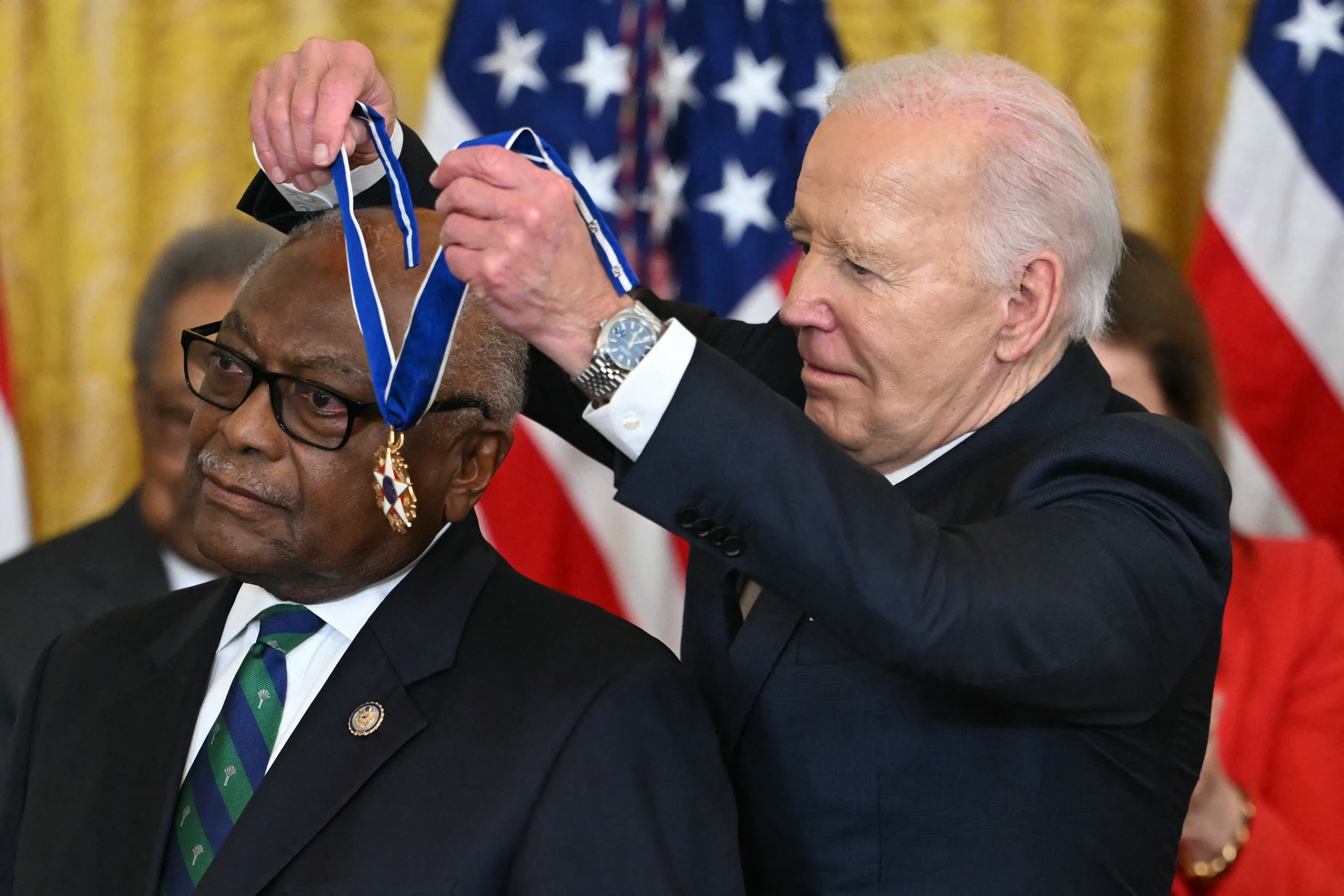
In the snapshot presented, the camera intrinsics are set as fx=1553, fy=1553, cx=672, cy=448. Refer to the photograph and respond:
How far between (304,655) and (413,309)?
0.41 metres

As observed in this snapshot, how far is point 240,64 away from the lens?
9.99 feet

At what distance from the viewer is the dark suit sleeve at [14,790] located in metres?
1.71

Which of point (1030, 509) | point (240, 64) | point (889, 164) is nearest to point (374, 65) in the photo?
point (889, 164)

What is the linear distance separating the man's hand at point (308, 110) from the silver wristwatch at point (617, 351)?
0.50 metres

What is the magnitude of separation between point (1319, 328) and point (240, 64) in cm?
224

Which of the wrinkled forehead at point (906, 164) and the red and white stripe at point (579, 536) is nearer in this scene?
the wrinkled forehead at point (906, 164)

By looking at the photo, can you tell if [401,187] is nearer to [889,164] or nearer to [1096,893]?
[889,164]

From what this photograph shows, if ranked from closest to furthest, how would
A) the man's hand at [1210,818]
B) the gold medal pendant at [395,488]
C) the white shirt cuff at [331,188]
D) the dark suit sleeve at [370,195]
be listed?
the gold medal pendant at [395,488], the white shirt cuff at [331,188], the dark suit sleeve at [370,195], the man's hand at [1210,818]

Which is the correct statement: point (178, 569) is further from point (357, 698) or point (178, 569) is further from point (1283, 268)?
point (1283, 268)

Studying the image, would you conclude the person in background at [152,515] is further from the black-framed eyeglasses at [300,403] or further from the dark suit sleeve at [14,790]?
the black-framed eyeglasses at [300,403]

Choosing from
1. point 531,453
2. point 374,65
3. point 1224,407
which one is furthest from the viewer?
point 531,453

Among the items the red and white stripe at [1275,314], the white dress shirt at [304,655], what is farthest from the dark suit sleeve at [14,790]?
the red and white stripe at [1275,314]

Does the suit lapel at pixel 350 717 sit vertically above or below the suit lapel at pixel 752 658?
above

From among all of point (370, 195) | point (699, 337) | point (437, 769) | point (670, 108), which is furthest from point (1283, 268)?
point (437, 769)
